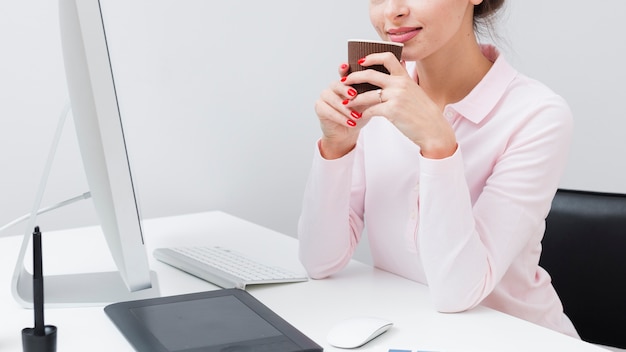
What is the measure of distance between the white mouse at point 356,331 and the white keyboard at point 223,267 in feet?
0.83

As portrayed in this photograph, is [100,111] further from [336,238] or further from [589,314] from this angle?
[589,314]

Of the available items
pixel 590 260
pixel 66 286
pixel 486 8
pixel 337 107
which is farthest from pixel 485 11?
pixel 66 286

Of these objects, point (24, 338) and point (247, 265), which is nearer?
point (24, 338)

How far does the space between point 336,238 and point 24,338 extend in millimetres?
602

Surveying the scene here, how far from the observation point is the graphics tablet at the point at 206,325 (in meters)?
0.92

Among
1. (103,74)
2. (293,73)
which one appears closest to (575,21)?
(293,73)

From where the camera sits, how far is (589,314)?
54.2 inches

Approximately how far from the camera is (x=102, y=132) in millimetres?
907

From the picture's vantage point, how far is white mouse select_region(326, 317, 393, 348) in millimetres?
940

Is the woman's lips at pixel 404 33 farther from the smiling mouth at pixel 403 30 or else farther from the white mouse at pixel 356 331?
the white mouse at pixel 356 331

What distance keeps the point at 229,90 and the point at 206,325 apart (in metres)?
1.15

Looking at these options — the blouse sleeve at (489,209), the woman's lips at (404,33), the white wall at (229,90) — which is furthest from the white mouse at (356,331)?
the white wall at (229,90)

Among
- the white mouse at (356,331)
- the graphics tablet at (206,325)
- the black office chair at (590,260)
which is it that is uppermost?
the graphics tablet at (206,325)

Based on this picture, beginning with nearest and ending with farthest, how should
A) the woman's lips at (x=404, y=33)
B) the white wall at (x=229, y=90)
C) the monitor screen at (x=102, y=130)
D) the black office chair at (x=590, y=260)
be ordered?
1. the monitor screen at (x=102, y=130)
2. the woman's lips at (x=404, y=33)
3. the black office chair at (x=590, y=260)
4. the white wall at (x=229, y=90)
